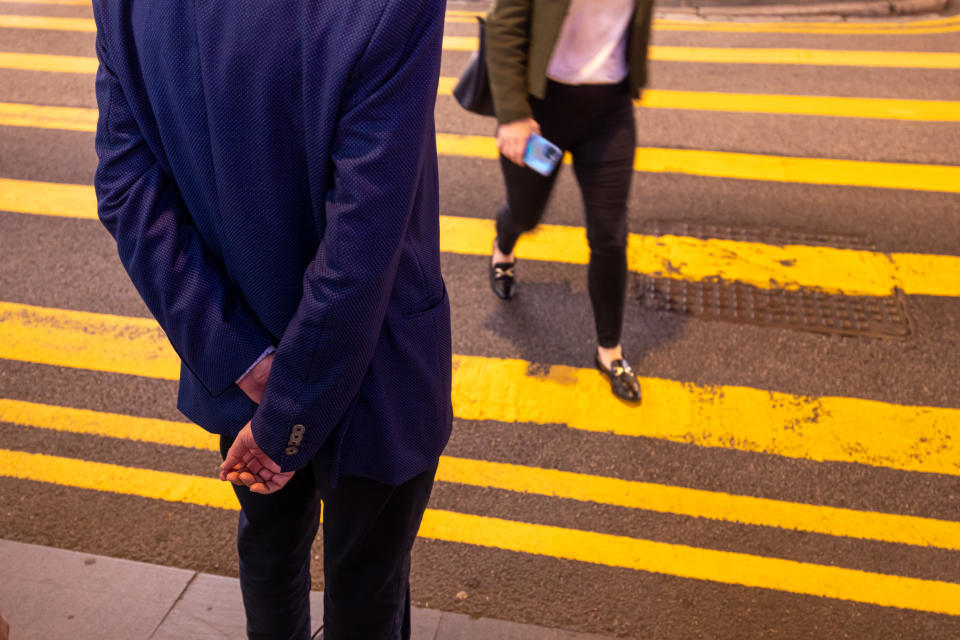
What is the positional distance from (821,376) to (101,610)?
9.70ft

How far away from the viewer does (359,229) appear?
1324 millimetres

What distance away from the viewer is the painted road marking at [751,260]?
13.7 feet

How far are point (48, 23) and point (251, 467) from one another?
25.4ft

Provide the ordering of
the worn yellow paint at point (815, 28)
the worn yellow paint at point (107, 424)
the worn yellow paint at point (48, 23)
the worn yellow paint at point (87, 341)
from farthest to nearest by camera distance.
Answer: the worn yellow paint at point (48, 23) < the worn yellow paint at point (815, 28) < the worn yellow paint at point (87, 341) < the worn yellow paint at point (107, 424)

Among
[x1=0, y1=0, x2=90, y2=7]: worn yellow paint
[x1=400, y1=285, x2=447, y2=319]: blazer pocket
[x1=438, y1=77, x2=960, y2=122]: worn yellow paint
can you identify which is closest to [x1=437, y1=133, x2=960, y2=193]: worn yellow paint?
[x1=438, y1=77, x2=960, y2=122]: worn yellow paint

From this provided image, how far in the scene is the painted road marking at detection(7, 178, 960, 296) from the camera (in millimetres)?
4188

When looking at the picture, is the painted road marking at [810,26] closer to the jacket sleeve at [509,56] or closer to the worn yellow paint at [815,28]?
the worn yellow paint at [815,28]

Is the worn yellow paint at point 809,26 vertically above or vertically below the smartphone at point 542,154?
below

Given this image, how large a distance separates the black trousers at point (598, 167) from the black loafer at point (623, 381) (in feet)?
0.71

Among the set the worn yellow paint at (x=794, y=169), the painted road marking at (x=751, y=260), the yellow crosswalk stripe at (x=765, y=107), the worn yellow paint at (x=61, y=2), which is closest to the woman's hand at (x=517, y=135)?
the painted road marking at (x=751, y=260)

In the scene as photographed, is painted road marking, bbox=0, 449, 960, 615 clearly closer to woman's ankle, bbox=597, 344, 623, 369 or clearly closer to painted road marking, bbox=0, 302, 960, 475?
painted road marking, bbox=0, 302, 960, 475

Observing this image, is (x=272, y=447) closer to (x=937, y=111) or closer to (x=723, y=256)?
(x=723, y=256)

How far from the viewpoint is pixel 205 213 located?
149cm

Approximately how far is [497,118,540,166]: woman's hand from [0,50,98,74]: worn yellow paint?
495 centimetres
